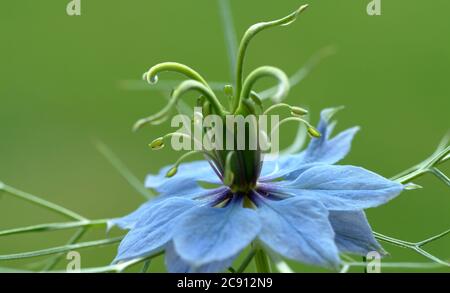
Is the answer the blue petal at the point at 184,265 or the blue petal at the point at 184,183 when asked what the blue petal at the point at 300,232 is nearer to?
the blue petal at the point at 184,265

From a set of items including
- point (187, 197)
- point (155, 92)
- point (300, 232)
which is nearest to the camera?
point (300, 232)

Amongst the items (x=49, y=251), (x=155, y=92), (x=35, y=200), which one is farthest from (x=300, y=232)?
(x=155, y=92)

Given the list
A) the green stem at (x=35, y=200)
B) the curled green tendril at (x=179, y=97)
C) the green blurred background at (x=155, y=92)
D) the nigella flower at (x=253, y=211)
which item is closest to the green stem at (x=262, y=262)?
the nigella flower at (x=253, y=211)

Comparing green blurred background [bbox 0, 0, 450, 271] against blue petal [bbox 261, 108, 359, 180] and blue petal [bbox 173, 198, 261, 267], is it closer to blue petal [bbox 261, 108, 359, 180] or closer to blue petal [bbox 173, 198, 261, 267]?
blue petal [bbox 261, 108, 359, 180]

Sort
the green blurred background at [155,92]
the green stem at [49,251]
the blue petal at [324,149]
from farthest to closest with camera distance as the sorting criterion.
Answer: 1. the green blurred background at [155,92]
2. the blue petal at [324,149]
3. the green stem at [49,251]

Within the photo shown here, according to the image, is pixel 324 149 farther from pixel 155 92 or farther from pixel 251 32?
pixel 155 92

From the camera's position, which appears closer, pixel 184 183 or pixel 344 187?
pixel 344 187
